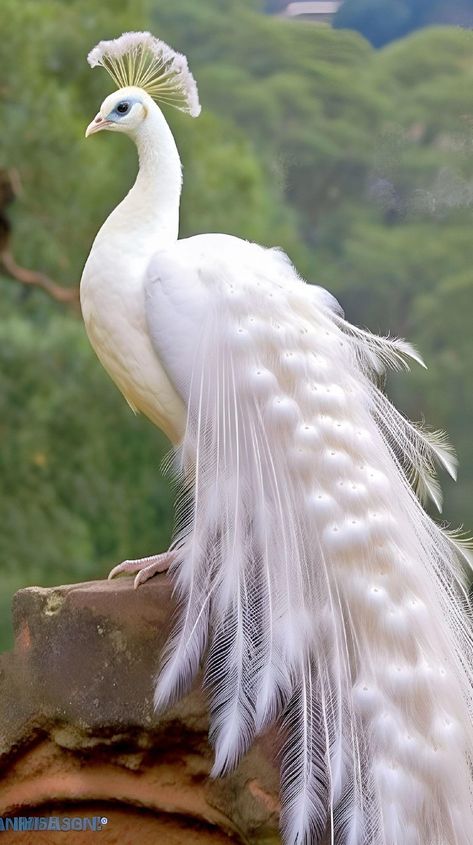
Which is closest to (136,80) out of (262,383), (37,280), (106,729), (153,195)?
(153,195)

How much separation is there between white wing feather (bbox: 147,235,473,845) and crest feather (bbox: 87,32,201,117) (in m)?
0.31

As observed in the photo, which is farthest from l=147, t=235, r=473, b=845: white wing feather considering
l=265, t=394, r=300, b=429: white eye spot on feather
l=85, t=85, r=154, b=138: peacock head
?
l=85, t=85, r=154, b=138: peacock head

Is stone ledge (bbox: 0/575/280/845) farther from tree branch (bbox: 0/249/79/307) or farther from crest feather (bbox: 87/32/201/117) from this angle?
tree branch (bbox: 0/249/79/307)

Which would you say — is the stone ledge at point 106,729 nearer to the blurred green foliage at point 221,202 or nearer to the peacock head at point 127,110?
the peacock head at point 127,110

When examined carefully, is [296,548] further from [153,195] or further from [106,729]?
[153,195]

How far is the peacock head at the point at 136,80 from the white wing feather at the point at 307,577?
0.25 m

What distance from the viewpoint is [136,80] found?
5.74 ft

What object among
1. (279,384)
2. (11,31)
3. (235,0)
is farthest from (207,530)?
(11,31)

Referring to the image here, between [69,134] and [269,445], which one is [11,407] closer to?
[69,134]

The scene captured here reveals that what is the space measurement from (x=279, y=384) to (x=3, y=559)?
1535 mm

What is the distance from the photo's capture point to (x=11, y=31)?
2828mm

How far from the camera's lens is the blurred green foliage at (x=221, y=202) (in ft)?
8.29

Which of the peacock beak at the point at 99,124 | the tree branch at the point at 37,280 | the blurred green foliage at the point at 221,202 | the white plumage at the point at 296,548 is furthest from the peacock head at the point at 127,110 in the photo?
the tree branch at the point at 37,280

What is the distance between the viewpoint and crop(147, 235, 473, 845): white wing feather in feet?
4.28
